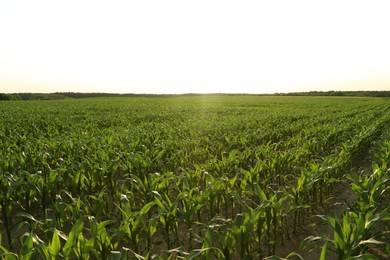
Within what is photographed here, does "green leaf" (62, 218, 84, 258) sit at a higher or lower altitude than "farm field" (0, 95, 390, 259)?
higher

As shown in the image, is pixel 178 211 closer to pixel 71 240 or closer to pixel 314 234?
pixel 71 240

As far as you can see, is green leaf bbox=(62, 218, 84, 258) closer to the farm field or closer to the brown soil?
the farm field

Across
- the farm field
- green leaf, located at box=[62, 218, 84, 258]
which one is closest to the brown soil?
the farm field

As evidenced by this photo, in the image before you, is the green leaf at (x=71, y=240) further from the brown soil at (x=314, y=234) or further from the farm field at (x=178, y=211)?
the brown soil at (x=314, y=234)

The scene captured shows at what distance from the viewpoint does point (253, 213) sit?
9.81 feet

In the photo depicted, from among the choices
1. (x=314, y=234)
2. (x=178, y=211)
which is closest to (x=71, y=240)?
(x=178, y=211)

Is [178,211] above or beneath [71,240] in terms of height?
beneath

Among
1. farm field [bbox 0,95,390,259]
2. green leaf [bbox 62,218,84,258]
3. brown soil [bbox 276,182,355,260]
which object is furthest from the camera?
brown soil [bbox 276,182,355,260]

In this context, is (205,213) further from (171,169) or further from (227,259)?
(171,169)

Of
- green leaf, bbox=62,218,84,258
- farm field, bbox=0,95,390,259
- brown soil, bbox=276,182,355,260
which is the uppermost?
green leaf, bbox=62,218,84,258

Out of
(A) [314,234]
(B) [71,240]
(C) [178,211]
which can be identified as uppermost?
(B) [71,240]

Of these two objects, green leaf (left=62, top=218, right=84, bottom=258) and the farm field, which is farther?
the farm field

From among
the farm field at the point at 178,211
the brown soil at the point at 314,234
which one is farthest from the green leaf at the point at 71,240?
the brown soil at the point at 314,234

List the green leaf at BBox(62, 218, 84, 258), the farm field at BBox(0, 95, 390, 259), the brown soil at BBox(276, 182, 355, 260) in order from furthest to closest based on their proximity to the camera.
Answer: the brown soil at BBox(276, 182, 355, 260) < the farm field at BBox(0, 95, 390, 259) < the green leaf at BBox(62, 218, 84, 258)
